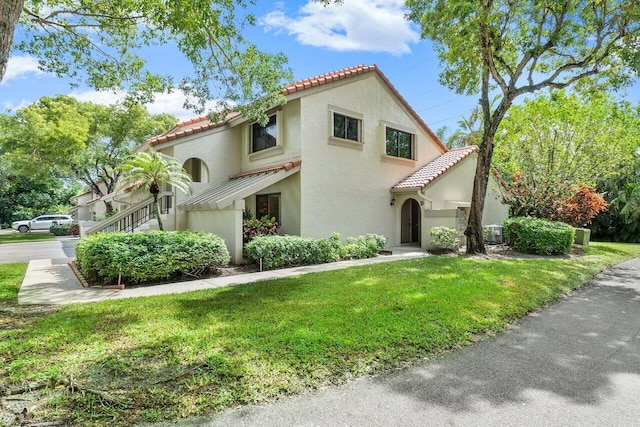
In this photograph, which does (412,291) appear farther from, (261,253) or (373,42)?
(373,42)

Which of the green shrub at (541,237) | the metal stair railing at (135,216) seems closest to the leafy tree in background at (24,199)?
the metal stair railing at (135,216)

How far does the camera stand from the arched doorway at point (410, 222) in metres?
19.1

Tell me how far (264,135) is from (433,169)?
8.93m

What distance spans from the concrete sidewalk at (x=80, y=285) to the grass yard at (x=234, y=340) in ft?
2.41

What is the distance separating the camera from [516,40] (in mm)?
13492

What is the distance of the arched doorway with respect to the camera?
1911 cm

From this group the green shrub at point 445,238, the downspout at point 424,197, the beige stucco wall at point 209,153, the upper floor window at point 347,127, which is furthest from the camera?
the downspout at point 424,197

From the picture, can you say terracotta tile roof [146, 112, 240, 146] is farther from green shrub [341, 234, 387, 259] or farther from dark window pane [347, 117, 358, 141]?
green shrub [341, 234, 387, 259]

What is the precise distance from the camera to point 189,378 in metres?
3.75

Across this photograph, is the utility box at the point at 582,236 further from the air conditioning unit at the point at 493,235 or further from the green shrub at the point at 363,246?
the green shrub at the point at 363,246

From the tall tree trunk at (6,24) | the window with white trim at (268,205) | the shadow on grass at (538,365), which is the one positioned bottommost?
the shadow on grass at (538,365)

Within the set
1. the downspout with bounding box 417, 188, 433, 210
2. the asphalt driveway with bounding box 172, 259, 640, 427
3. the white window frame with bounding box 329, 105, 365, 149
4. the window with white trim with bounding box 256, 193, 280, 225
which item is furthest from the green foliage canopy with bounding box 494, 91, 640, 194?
the asphalt driveway with bounding box 172, 259, 640, 427

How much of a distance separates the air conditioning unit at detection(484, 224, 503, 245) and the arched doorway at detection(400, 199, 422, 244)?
11.6 feet

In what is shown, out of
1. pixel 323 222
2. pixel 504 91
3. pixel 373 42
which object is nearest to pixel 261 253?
pixel 323 222
